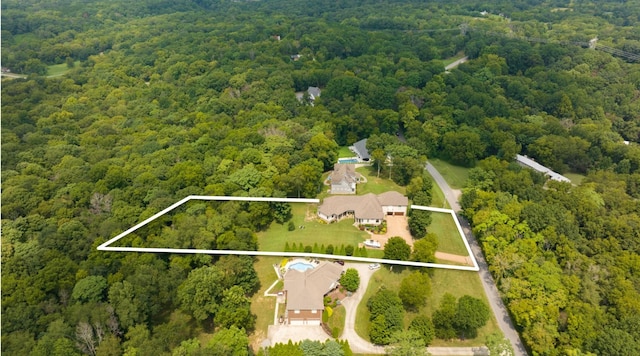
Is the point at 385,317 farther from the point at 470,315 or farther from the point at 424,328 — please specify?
the point at 470,315

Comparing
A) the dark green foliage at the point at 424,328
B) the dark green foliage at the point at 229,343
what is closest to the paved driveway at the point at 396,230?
the dark green foliage at the point at 424,328

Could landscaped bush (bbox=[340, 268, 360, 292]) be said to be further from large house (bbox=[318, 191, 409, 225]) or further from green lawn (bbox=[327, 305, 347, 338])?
large house (bbox=[318, 191, 409, 225])

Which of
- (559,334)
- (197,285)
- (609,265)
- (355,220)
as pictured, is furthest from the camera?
(355,220)

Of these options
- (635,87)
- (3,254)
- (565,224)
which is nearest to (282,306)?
(3,254)

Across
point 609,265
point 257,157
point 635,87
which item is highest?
point 635,87

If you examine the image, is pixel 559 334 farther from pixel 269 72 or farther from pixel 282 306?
pixel 269 72

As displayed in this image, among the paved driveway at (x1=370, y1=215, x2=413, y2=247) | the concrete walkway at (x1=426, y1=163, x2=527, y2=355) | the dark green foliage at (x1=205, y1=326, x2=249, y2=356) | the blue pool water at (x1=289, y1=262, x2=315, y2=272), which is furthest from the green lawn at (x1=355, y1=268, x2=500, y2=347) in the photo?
the dark green foliage at (x1=205, y1=326, x2=249, y2=356)

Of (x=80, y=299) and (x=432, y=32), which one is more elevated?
(x=432, y=32)
